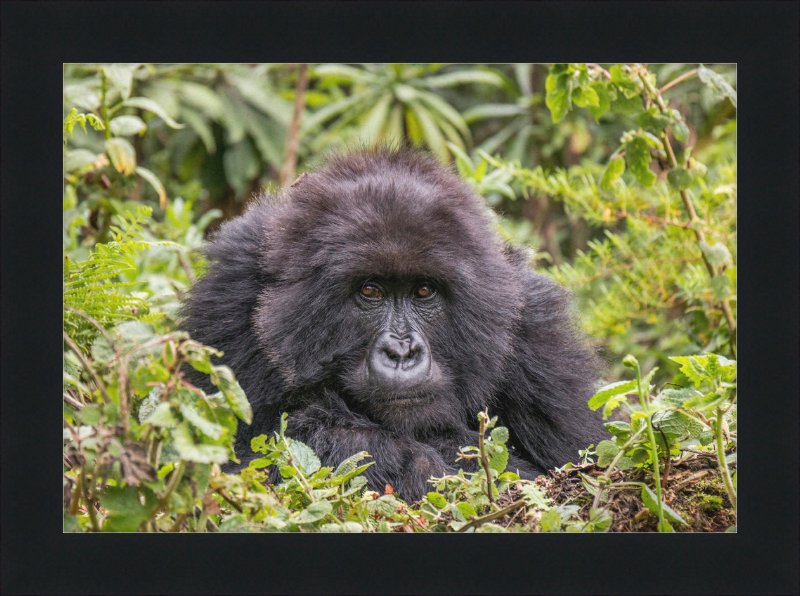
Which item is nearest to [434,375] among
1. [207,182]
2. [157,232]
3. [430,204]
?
[430,204]

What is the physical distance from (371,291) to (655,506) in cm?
158

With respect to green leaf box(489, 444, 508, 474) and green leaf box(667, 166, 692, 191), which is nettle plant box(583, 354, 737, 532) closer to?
green leaf box(489, 444, 508, 474)

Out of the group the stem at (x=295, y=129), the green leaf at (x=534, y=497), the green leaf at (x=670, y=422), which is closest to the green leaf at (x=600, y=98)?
the green leaf at (x=670, y=422)

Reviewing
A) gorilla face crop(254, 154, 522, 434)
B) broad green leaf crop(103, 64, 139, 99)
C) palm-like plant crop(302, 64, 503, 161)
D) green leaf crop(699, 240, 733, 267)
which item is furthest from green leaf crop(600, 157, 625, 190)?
palm-like plant crop(302, 64, 503, 161)

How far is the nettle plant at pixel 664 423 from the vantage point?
2.37m

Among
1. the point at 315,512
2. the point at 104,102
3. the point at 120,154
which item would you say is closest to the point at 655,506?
the point at 315,512

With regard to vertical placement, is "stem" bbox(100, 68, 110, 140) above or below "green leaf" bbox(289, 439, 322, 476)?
above

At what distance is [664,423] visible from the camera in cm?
252

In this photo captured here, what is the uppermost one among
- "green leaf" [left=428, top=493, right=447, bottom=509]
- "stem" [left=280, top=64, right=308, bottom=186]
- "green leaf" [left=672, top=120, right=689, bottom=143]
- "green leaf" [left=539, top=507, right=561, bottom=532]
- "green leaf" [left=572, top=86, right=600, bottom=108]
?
"stem" [left=280, top=64, right=308, bottom=186]

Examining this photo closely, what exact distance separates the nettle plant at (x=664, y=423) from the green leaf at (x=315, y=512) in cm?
87

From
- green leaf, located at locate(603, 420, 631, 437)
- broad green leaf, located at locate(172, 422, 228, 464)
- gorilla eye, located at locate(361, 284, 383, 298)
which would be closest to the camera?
broad green leaf, located at locate(172, 422, 228, 464)

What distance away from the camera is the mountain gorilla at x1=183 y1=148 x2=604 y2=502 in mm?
3465

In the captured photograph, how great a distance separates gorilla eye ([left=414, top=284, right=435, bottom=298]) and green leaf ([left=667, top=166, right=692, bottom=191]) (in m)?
1.32

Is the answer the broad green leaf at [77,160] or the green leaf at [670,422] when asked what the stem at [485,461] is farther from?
the broad green leaf at [77,160]
